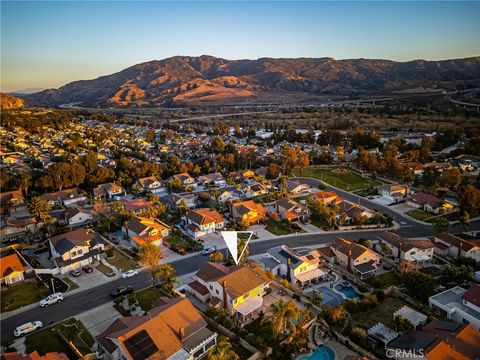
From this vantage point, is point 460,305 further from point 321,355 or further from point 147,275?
point 147,275

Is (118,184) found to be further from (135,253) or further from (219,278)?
(219,278)

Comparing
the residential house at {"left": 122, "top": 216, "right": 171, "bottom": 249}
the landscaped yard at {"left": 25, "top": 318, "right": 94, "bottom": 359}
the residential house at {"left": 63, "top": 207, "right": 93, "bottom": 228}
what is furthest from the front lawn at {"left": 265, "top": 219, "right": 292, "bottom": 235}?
the landscaped yard at {"left": 25, "top": 318, "right": 94, "bottom": 359}

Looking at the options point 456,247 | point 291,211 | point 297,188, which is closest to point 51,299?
point 291,211

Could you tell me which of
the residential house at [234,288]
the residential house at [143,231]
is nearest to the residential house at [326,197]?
the residential house at [143,231]

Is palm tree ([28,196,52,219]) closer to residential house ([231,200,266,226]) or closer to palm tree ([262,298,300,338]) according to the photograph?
residential house ([231,200,266,226])

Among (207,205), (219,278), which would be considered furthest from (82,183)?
(219,278)
